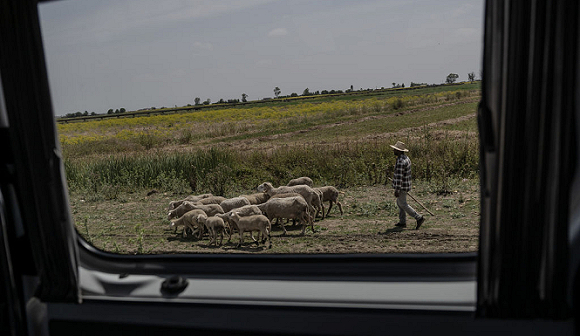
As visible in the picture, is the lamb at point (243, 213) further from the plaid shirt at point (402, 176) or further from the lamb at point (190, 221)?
the plaid shirt at point (402, 176)

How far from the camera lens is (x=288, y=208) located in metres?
7.07

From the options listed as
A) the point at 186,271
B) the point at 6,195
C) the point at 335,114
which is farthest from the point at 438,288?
the point at 335,114

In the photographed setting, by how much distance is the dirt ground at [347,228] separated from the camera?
6324mm

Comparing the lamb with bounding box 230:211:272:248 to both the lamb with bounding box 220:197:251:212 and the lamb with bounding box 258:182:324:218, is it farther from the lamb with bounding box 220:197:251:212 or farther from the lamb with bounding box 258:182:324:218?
the lamb with bounding box 258:182:324:218

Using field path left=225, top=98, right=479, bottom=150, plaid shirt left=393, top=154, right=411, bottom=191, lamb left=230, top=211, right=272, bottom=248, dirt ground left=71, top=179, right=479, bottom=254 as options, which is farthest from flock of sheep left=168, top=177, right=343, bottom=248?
field path left=225, top=98, right=479, bottom=150

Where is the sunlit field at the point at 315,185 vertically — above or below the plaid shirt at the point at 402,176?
below

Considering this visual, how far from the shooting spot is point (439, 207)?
26.8ft

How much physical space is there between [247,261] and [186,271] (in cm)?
31

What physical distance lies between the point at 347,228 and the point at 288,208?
973mm

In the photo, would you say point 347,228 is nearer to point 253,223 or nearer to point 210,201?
point 253,223

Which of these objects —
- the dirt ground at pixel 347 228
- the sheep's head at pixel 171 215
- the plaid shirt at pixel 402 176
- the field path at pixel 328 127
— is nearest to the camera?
the dirt ground at pixel 347 228

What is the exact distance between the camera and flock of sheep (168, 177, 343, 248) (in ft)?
21.3

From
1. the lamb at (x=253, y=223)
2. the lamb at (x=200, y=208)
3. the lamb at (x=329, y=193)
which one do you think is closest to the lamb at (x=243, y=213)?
the lamb at (x=253, y=223)

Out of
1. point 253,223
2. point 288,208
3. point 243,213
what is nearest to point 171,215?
point 243,213
